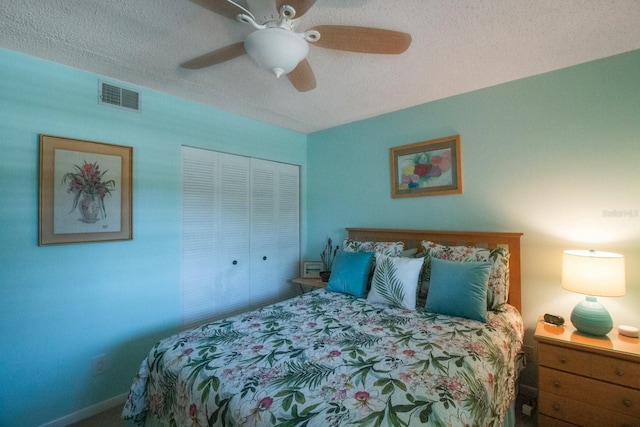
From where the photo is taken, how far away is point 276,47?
4.23 ft

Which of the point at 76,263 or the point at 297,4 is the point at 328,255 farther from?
the point at 297,4

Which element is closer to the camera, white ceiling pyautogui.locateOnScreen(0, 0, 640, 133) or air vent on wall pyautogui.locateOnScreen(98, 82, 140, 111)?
white ceiling pyautogui.locateOnScreen(0, 0, 640, 133)

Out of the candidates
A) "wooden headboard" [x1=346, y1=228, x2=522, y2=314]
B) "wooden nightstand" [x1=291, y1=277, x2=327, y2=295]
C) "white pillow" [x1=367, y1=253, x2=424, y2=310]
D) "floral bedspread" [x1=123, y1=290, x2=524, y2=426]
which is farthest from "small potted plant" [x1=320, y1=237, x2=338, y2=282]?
"floral bedspread" [x1=123, y1=290, x2=524, y2=426]

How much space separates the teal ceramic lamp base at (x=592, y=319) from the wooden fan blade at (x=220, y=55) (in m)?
2.50

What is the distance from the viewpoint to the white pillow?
2.03 m

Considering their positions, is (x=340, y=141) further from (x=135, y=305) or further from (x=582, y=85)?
(x=135, y=305)

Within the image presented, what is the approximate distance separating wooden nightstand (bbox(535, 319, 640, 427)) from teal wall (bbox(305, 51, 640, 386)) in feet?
1.57

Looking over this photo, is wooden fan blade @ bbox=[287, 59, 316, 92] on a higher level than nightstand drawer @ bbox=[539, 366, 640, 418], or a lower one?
higher

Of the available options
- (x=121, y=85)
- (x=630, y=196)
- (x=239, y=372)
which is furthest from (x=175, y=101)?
(x=630, y=196)

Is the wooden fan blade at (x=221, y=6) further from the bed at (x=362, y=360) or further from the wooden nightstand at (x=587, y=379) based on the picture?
the wooden nightstand at (x=587, y=379)

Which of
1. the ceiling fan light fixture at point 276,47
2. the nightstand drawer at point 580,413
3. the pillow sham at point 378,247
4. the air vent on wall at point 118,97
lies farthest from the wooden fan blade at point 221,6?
the nightstand drawer at point 580,413

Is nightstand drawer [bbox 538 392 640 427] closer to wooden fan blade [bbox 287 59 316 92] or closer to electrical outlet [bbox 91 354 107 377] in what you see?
wooden fan blade [bbox 287 59 316 92]

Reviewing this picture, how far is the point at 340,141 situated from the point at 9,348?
10.3 feet

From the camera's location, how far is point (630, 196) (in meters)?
1.81
